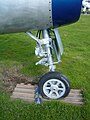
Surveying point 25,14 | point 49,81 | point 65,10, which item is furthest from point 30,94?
point 65,10

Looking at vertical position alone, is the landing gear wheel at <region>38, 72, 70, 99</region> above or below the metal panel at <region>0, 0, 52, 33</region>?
below

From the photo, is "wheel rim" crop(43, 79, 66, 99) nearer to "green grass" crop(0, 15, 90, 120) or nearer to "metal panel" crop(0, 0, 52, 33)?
"green grass" crop(0, 15, 90, 120)

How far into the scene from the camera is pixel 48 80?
4.24 meters

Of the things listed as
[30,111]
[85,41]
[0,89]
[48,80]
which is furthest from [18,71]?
[85,41]

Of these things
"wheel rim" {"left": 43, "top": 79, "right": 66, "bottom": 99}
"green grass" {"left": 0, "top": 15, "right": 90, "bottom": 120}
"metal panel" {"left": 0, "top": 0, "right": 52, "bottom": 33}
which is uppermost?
"metal panel" {"left": 0, "top": 0, "right": 52, "bottom": 33}

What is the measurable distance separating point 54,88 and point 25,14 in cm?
119

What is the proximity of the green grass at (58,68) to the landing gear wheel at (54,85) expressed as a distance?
236mm

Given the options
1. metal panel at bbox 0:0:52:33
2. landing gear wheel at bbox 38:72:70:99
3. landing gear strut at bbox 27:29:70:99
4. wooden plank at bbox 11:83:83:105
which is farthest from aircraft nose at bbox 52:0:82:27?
wooden plank at bbox 11:83:83:105

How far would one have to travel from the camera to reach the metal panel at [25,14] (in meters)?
3.84

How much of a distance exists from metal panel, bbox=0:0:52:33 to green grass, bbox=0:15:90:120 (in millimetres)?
1110

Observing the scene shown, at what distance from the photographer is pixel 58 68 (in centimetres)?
551

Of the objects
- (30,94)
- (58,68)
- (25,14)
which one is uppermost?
(25,14)

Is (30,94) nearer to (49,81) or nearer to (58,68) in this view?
(49,81)

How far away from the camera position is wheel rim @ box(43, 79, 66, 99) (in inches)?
167
